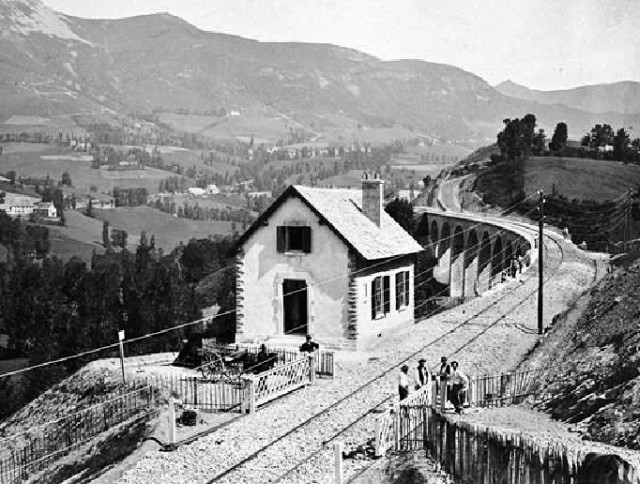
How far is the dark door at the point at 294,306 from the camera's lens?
3219 centimetres

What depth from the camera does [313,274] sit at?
1250 inches

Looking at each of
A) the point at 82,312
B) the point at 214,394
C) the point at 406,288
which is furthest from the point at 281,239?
the point at 82,312

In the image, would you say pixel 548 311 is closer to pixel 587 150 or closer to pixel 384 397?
pixel 384 397

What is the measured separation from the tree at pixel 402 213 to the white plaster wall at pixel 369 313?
1872 inches

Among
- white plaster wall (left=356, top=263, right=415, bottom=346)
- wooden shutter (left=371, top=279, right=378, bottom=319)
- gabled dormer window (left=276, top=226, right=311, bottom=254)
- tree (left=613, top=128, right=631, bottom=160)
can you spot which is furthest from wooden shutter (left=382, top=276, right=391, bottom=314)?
tree (left=613, top=128, right=631, bottom=160)

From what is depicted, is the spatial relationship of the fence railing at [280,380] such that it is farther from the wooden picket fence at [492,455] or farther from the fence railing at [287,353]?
the wooden picket fence at [492,455]

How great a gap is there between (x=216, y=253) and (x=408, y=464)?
125m

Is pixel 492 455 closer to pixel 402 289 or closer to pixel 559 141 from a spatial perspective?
pixel 402 289

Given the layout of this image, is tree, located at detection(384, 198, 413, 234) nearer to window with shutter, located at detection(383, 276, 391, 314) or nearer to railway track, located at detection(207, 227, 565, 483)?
window with shutter, located at detection(383, 276, 391, 314)

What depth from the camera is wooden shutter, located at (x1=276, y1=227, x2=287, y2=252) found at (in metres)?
32.2

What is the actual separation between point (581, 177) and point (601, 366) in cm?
10166

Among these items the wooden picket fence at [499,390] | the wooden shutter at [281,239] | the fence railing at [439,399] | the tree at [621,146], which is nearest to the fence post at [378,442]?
the fence railing at [439,399]

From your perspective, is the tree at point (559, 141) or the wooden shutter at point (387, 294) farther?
the tree at point (559, 141)

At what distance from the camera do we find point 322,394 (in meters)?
23.5
